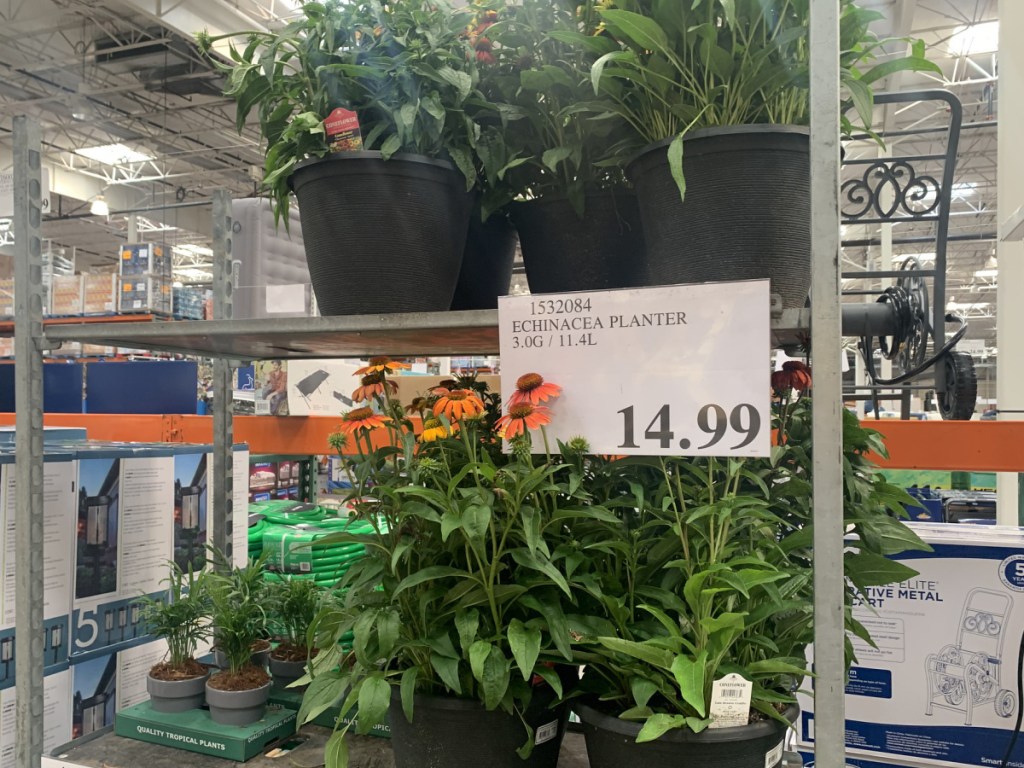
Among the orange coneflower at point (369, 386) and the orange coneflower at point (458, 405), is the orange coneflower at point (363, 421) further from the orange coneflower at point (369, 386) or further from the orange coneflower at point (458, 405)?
the orange coneflower at point (458, 405)

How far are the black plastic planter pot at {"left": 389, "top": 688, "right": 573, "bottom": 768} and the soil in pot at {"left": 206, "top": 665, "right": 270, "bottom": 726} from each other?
43 centimetres

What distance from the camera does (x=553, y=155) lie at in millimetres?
1141

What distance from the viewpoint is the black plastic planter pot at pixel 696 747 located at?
922 mm

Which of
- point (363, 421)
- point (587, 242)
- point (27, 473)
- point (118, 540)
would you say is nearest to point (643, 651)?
point (363, 421)

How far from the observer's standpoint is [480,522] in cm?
96

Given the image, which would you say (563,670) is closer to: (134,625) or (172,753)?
(172,753)

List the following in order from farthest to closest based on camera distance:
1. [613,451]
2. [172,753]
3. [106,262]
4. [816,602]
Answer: [106,262] → [172,753] → [613,451] → [816,602]

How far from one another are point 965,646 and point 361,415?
143 cm

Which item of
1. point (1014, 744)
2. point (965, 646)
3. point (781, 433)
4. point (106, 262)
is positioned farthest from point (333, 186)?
point (106, 262)

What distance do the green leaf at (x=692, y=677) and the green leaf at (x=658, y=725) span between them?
0.03 meters

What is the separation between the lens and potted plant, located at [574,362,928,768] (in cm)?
93

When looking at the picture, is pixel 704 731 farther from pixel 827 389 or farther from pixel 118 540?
pixel 118 540

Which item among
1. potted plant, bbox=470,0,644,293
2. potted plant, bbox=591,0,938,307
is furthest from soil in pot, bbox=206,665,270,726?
potted plant, bbox=591,0,938,307

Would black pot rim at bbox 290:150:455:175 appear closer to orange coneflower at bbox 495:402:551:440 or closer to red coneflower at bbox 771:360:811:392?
orange coneflower at bbox 495:402:551:440
